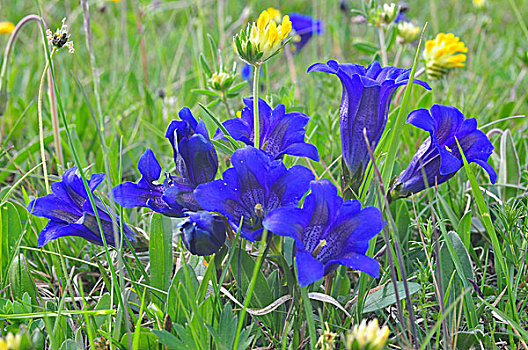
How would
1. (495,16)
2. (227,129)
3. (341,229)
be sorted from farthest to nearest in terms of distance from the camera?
1. (495,16)
2. (227,129)
3. (341,229)

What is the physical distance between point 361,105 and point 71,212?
88cm

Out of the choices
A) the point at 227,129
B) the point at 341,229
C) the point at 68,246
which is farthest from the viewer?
the point at 68,246

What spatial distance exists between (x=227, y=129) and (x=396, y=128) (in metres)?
0.47

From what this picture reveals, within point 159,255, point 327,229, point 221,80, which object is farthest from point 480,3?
point 159,255

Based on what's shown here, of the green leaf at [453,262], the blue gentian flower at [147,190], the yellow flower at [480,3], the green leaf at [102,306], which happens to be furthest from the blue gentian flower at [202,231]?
the yellow flower at [480,3]

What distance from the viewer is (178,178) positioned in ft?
4.99

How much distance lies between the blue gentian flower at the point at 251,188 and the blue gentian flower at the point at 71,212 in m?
0.36

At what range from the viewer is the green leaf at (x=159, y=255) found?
1.61 meters

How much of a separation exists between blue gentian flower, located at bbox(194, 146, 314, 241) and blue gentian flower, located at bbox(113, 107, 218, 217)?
14 cm

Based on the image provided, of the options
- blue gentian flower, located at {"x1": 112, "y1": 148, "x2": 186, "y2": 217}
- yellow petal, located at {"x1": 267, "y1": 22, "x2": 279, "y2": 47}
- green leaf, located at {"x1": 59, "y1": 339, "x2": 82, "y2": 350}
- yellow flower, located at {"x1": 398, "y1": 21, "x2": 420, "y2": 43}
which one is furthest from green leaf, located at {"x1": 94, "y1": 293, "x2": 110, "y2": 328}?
yellow flower, located at {"x1": 398, "y1": 21, "x2": 420, "y2": 43}

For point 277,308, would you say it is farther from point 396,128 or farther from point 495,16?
point 495,16

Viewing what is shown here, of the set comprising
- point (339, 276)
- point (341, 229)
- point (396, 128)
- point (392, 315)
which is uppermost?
point (396, 128)

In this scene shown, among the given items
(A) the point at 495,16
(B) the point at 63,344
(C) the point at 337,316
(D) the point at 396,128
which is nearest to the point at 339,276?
(C) the point at 337,316

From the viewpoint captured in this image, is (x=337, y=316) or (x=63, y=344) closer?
(x=63, y=344)
